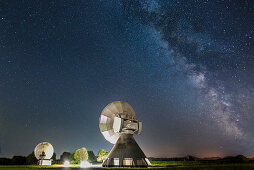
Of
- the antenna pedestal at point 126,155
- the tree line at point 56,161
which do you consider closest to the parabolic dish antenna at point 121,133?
the antenna pedestal at point 126,155

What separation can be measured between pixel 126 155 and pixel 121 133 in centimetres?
302

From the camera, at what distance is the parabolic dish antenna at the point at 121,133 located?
Answer: 29.3m

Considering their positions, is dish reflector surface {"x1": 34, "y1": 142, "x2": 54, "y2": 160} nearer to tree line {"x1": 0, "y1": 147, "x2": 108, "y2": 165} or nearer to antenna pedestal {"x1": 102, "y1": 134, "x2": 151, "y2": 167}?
tree line {"x1": 0, "y1": 147, "x2": 108, "y2": 165}

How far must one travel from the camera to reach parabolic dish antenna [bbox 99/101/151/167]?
29328 millimetres

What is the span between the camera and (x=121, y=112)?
32312 millimetres

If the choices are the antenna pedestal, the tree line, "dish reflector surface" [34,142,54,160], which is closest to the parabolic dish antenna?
the antenna pedestal

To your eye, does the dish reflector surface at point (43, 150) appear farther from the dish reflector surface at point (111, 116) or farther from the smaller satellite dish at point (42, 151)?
the dish reflector surface at point (111, 116)

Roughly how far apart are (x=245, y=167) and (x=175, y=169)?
560 cm

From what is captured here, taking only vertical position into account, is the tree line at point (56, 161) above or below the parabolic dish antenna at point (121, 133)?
below

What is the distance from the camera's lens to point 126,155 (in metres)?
29.3

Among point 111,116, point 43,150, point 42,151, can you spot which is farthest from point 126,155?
point 42,151

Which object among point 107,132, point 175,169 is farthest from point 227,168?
point 107,132

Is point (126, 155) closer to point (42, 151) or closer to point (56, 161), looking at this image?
point (42, 151)

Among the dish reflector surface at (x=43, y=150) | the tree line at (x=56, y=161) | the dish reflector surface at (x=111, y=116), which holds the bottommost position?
the tree line at (x=56, y=161)
